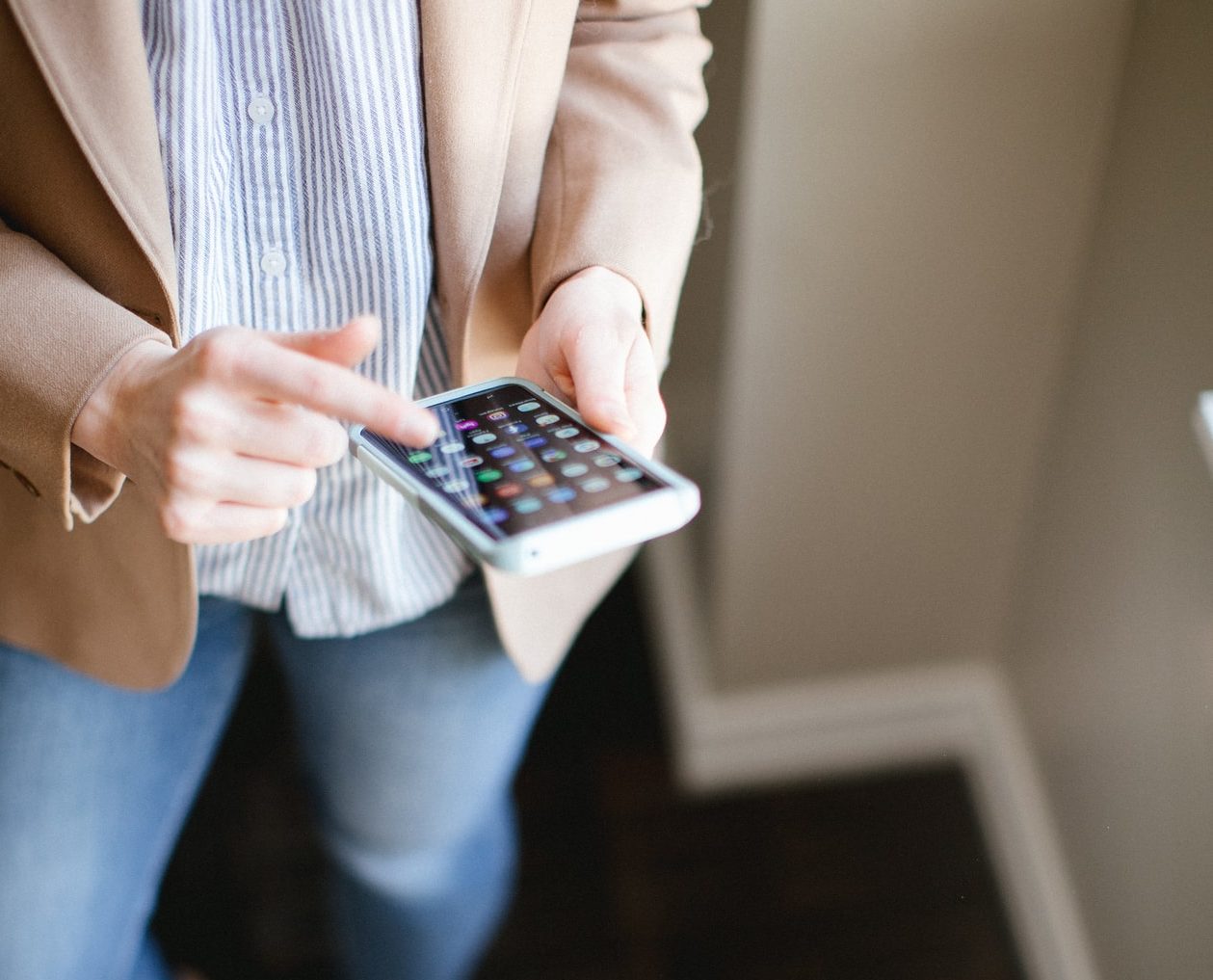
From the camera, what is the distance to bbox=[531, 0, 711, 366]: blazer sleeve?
0.51 meters

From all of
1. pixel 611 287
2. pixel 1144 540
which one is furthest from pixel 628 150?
pixel 1144 540

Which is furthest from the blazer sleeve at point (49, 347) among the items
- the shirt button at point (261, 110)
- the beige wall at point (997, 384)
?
the beige wall at point (997, 384)

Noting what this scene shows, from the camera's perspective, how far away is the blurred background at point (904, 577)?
0.65m

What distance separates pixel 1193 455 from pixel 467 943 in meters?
0.65

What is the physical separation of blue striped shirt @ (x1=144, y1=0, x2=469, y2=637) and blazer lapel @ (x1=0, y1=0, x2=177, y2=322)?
27 mm

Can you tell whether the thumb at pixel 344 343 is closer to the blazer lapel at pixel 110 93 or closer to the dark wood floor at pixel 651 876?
the blazer lapel at pixel 110 93

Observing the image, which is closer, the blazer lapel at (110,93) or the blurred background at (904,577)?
the blazer lapel at (110,93)

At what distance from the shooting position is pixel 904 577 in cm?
95

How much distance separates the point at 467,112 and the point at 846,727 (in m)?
0.75

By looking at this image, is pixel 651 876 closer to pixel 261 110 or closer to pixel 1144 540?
pixel 1144 540

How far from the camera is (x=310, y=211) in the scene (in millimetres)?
488

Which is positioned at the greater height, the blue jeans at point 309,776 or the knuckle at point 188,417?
the knuckle at point 188,417

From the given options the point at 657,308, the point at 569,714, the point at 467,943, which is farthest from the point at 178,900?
the point at 657,308

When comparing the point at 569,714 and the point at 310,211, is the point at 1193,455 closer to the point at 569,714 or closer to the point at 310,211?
the point at 310,211
